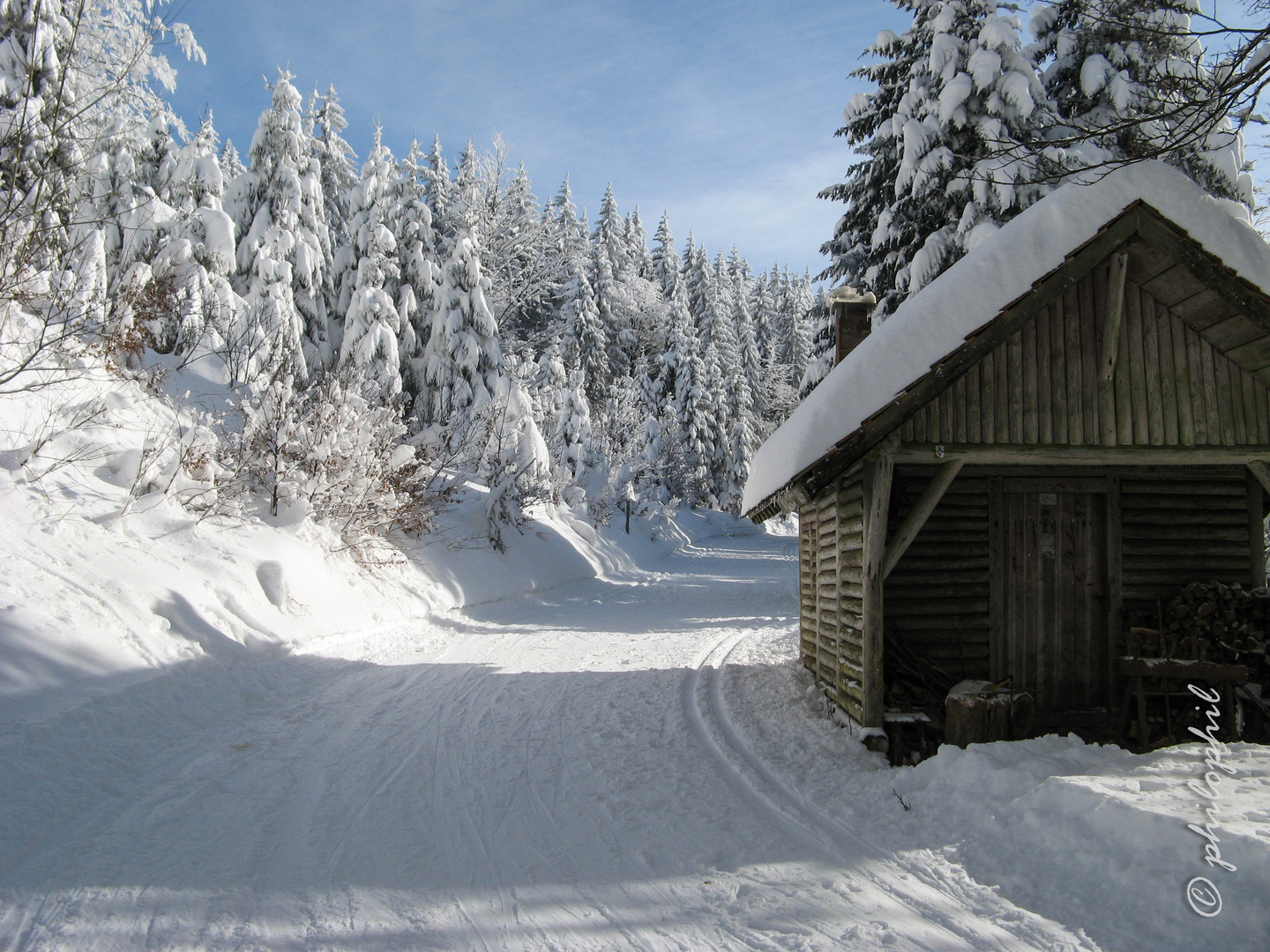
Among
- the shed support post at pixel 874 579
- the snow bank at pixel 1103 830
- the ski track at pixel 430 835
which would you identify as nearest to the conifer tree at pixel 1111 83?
the shed support post at pixel 874 579

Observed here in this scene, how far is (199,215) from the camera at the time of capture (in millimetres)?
18719

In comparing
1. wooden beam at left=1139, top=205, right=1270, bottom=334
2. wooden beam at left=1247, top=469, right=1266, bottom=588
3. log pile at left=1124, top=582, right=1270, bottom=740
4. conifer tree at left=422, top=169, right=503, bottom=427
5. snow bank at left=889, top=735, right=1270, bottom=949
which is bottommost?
→ snow bank at left=889, top=735, right=1270, bottom=949

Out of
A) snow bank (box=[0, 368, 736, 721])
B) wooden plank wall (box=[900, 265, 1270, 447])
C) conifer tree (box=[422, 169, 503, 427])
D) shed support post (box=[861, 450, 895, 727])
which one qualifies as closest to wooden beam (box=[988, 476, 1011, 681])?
wooden plank wall (box=[900, 265, 1270, 447])

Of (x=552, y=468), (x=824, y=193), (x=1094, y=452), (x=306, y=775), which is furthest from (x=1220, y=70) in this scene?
(x=552, y=468)

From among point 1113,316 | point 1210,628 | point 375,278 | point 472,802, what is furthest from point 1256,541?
point 375,278

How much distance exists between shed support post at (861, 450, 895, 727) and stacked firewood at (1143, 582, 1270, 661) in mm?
3302

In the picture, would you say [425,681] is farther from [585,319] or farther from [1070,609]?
[585,319]

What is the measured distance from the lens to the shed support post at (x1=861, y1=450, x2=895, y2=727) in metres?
6.75

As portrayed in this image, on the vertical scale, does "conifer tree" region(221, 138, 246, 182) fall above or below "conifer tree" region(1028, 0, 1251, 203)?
above

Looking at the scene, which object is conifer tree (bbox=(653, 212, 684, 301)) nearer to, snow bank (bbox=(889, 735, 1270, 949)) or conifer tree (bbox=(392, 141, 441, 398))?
conifer tree (bbox=(392, 141, 441, 398))

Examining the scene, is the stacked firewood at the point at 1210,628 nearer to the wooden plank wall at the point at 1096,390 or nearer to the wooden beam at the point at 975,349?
the wooden plank wall at the point at 1096,390

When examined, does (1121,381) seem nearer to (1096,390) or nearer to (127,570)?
(1096,390)

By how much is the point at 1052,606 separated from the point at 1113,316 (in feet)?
11.3

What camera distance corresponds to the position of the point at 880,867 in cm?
441
